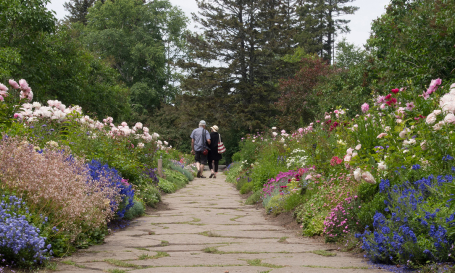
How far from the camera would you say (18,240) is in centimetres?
294

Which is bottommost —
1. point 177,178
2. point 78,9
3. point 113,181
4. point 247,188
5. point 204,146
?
point 247,188

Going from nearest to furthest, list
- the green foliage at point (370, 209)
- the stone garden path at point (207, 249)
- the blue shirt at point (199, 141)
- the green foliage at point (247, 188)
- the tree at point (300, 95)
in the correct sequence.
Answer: the stone garden path at point (207, 249), the green foliage at point (370, 209), the green foliage at point (247, 188), the blue shirt at point (199, 141), the tree at point (300, 95)

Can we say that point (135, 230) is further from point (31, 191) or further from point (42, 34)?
point (42, 34)

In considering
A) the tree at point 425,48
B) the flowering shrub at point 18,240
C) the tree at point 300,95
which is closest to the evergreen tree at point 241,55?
the tree at point 300,95

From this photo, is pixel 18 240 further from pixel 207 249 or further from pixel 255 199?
pixel 255 199

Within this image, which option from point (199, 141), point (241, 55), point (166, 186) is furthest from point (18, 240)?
point (241, 55)

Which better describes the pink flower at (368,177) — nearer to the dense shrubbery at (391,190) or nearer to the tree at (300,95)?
the dense shrubbery at (391,190)

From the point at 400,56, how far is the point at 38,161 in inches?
376

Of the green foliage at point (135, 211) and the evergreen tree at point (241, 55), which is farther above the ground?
the evergreen tree at point (241, 55)

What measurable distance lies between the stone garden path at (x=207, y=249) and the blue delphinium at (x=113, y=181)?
10.9 inches

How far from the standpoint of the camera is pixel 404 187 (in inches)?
146

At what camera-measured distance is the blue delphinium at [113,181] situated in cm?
522

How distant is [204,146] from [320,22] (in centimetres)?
2987

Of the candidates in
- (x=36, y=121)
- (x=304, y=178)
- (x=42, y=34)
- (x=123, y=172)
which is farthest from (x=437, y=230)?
(x=42, y=34)
